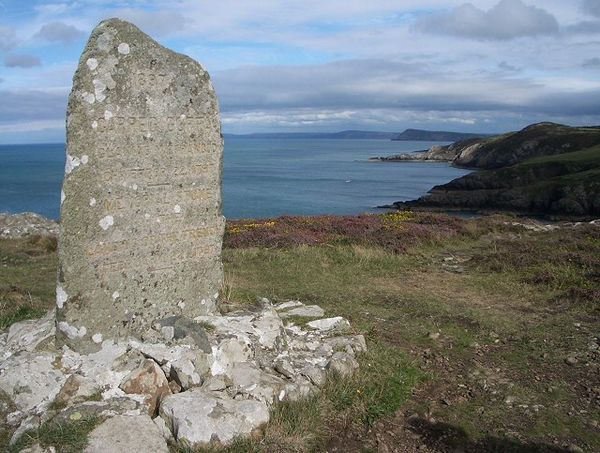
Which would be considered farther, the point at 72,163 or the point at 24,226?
the point at 24,226

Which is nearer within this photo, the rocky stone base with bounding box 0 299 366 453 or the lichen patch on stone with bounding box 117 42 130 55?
the rocky stone base with bounding box 0 299 366 453

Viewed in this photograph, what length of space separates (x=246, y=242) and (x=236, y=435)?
1450cm

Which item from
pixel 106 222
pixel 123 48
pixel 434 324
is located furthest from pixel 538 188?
pixel 106 222

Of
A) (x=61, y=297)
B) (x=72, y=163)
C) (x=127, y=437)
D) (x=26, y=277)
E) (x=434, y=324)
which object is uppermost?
(x=72, y=163)

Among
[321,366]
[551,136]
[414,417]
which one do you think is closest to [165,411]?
[321,366]

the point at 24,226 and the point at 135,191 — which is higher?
the point at 135,191

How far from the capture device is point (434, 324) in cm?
1078

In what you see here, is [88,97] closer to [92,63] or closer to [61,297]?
[92,63]

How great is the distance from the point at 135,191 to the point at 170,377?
2.67m

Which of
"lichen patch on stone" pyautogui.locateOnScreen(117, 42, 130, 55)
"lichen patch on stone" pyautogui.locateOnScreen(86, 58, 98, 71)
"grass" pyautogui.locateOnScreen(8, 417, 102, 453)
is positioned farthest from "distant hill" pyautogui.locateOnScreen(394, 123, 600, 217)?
"grass" pyautogui.locateOnScreen(8, 417, 102, 453)

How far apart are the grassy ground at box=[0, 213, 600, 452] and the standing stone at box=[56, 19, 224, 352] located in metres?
2.06

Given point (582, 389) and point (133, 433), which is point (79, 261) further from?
point (582, 389)

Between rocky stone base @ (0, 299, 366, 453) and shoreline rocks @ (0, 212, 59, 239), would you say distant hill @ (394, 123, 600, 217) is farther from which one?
rocky stone base @ (0, 299, 366, 453)

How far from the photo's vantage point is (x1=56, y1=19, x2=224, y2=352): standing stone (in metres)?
7.45
